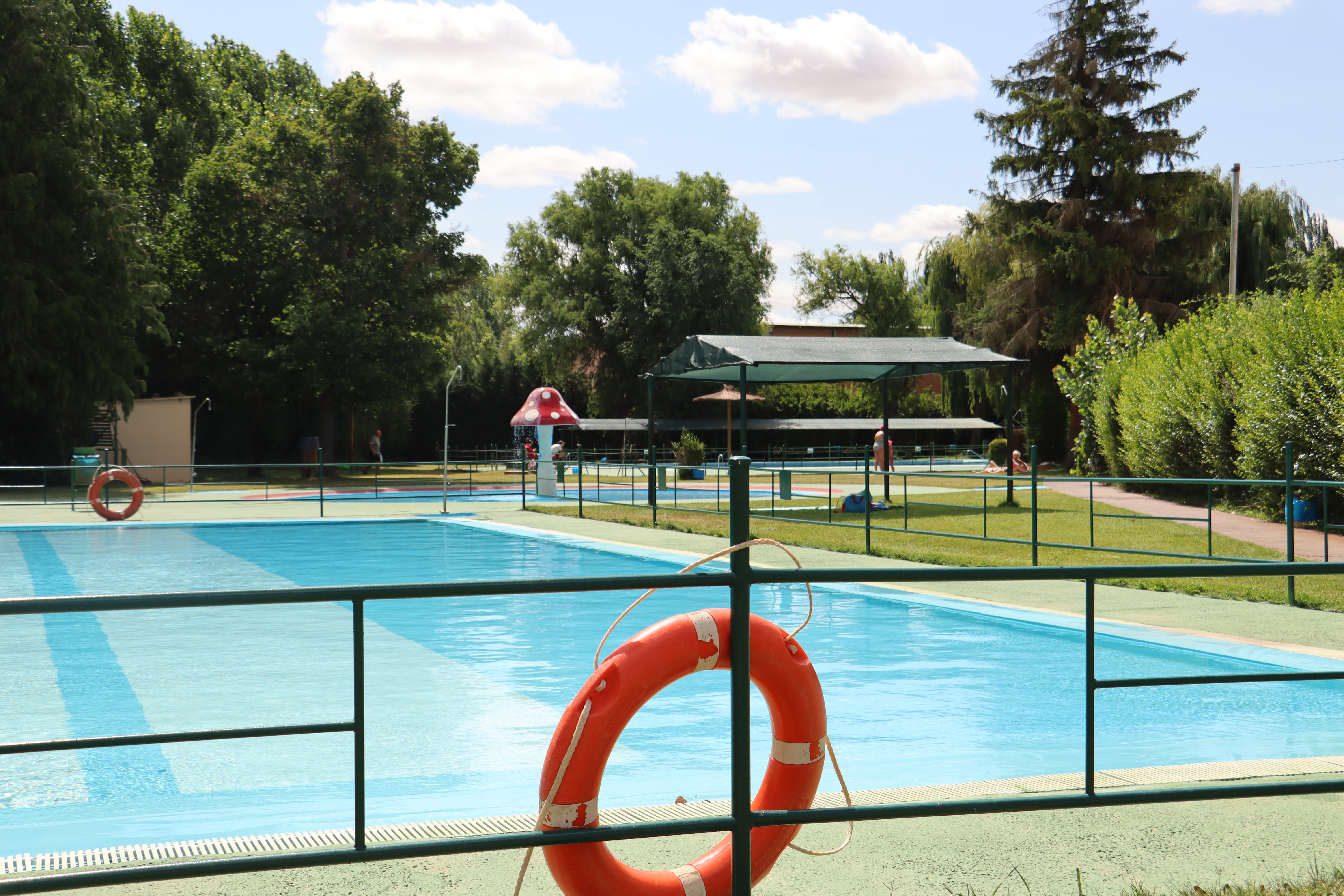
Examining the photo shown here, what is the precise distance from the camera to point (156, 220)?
37.1 m

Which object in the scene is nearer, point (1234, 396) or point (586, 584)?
point (586, 584)

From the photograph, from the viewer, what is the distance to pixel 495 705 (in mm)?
7031

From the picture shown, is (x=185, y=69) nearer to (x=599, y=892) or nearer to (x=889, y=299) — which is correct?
(x=889, y=299)

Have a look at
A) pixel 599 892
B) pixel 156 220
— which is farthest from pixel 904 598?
pixel 156 220

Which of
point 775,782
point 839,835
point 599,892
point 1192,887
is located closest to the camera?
point 599,892

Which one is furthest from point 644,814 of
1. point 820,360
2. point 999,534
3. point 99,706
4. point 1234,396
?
point 1234,396

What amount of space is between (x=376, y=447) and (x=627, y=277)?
16067 mm

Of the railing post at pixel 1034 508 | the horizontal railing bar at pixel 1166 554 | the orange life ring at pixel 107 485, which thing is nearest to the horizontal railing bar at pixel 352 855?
the horizontal railing bar at pixel 1166 554

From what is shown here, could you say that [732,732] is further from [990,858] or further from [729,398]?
[729,398]

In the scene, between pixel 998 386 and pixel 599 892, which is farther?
pixel 998 386

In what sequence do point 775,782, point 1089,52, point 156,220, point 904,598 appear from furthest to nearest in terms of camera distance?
point 156,220
point 1089,52
point 904,598
point 775,782

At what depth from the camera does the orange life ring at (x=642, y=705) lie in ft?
8.75

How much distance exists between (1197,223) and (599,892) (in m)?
37.1

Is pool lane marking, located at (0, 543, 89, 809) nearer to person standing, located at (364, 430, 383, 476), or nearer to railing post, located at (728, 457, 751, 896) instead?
railing post, located at (728, 457, 751, 896)
